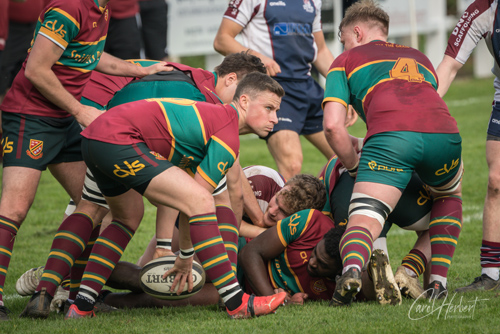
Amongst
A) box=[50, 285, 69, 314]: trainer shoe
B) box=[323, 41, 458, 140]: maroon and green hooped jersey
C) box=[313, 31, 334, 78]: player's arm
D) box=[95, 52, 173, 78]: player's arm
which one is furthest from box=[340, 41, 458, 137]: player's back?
box=[313, 31, 334, 78]: player's arm

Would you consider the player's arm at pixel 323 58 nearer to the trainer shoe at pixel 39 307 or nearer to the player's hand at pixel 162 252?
the player's hand at pixel 162 252

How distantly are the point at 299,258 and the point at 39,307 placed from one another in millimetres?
1707

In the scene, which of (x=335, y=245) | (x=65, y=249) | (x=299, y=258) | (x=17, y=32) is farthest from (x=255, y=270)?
(x=17, y=32)

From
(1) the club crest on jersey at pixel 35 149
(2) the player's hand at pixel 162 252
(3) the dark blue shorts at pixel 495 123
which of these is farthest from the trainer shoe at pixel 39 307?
(3) the dark blue shorts at pixel 495 123

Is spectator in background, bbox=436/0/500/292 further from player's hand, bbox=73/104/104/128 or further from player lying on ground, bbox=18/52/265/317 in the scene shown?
player's hand, bbox=73/104/104/128

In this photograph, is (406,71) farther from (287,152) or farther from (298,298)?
(287,152)

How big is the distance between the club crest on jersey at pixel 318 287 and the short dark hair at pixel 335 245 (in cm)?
21

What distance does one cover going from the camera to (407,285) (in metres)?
4.39

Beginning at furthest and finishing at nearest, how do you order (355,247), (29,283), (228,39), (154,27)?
(154,27) < (228,39) < (29,283) < (355,247)

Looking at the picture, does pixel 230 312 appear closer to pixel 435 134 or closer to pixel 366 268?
pixel 366 268

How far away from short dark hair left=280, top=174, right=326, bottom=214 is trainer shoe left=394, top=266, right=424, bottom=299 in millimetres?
958

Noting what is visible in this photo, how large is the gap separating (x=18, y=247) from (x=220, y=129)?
3.51m

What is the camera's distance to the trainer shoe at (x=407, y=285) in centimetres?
438

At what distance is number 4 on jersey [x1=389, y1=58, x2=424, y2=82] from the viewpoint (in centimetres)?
462
